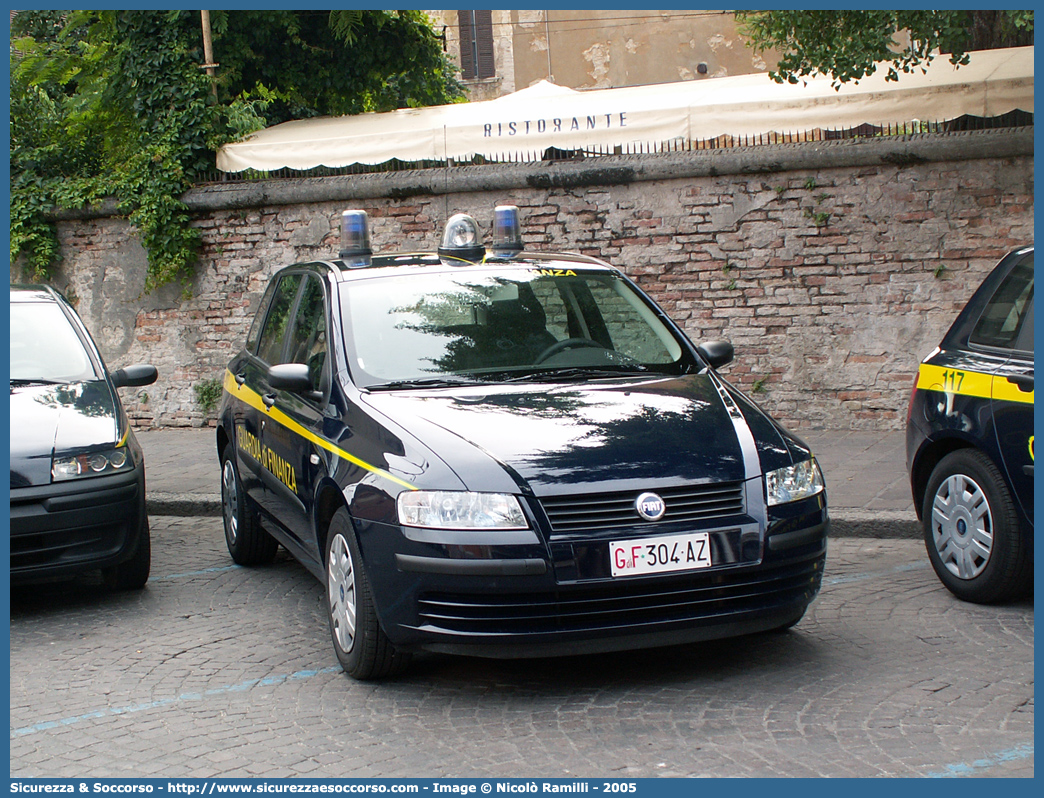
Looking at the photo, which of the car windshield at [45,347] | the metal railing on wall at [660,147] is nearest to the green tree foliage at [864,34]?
the metal railing on wall at [660,147]

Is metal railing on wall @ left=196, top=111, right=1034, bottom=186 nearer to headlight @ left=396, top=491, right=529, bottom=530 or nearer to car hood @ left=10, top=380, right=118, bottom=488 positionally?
car hood @ left=10, top=380, right=118, bottom=488

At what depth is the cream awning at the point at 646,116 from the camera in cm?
977

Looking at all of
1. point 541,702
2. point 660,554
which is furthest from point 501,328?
point 541,702

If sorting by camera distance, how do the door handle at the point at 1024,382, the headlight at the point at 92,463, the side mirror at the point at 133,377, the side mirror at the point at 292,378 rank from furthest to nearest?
1. the side mirror at the point at 133,377
2. the headlight at the point at 92,463
3. the side mirror at the point at 292,378
4. the door handle at the point at 1024,382

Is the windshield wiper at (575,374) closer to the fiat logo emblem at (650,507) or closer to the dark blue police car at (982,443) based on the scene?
the fiat logo emblem at (650,507)

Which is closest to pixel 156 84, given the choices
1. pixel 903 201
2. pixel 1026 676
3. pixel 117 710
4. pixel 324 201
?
pixel 324 201

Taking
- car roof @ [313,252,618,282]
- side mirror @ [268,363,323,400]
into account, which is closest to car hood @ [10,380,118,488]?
side mirror @ [268,363,323,400]

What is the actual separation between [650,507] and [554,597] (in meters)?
0.45

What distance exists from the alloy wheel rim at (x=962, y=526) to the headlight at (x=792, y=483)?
1.04 metres

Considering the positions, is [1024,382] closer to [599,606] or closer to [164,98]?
[599,606]

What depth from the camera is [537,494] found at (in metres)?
4.05

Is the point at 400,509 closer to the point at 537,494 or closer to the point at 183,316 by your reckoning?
the point at 537,494

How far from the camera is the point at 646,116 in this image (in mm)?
10531

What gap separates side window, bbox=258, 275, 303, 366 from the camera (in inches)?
245
